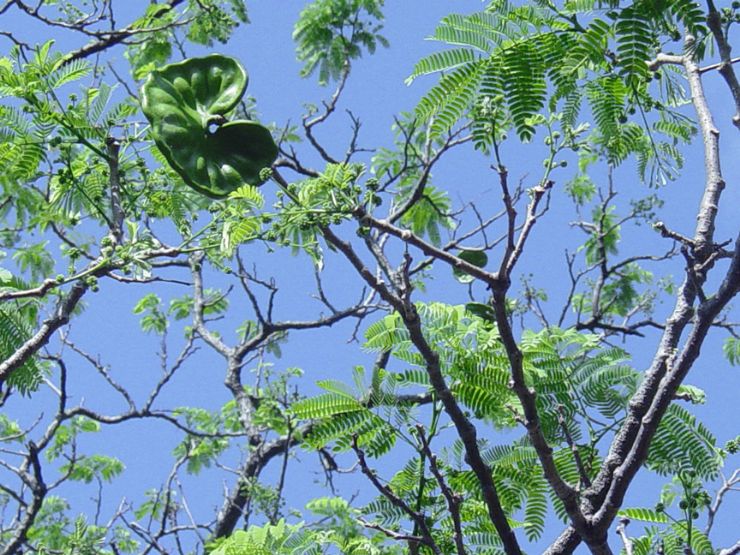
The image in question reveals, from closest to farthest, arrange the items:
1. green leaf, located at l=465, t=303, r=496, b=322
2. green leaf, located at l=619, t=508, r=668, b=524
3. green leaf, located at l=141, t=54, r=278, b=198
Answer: green leaf, located at l=619, t=508, r=668, b=524 < green leaf, located at l=141, t=54, r=278, b=198 < green leaf, located at l=465, t=303, r=496, b=322

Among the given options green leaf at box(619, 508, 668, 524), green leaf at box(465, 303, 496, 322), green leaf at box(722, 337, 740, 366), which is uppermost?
green leaf at box(722, 337, 740, 366)

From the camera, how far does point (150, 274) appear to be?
453 cm

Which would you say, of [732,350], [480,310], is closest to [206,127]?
[480,310]

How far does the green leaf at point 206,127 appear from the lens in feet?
13.6

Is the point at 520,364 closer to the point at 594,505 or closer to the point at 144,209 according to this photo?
the point at 594,505

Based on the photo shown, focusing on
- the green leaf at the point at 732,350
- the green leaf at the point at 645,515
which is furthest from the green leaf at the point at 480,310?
the green leaf at the point at 732,350

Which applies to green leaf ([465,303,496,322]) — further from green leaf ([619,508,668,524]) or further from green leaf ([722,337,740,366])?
green leaf ([722,337,740,366])

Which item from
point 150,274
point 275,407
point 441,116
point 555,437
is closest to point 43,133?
point 150,274

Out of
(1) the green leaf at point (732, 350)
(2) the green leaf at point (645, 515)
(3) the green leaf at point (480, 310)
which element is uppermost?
(1) the green leaf at point (732, 350)

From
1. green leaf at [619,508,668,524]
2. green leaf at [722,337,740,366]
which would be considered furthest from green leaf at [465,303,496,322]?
green leaf at [722,337,740,366]

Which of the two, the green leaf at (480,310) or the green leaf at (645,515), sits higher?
the green leaf at (480,310)

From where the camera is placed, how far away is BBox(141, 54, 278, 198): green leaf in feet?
13.6

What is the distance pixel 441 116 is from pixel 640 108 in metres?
0.72

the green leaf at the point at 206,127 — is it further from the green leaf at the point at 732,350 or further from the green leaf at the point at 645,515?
the green leaf at the point at 732,350
